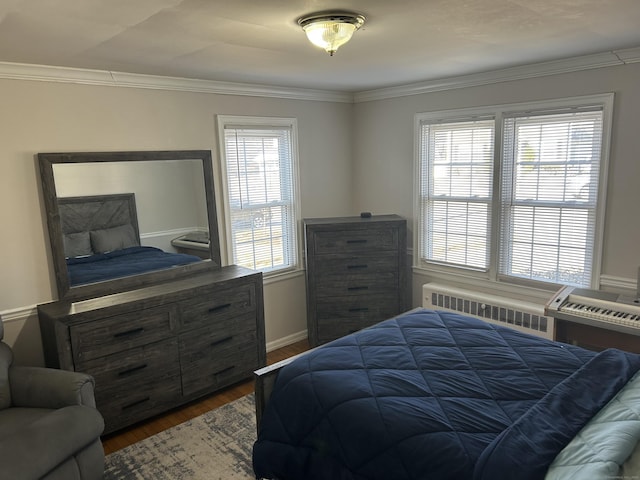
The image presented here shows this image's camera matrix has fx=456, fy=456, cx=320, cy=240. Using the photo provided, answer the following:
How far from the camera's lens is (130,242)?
11.0ft

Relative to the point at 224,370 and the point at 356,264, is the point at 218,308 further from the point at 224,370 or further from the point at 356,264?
the point at 356,264

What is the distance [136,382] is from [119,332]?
37 centimetres

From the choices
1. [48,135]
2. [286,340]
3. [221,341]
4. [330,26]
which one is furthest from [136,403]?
[330,26]

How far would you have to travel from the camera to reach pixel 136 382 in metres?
3.01

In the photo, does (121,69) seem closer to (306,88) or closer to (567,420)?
(306,88)

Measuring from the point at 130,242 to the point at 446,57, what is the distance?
2.54 m

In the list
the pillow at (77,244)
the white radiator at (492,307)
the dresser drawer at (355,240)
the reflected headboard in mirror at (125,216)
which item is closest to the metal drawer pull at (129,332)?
the reflected headboard in mirror at (125,216)

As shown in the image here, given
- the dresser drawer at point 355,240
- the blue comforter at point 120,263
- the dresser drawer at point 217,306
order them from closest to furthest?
the blue comforter at point 120,263 → the dresser drawer at point 217,306 → the dresser drawer at point 355,240

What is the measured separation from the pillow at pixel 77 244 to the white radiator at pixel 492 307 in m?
2.72

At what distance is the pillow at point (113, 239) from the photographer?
3.18 m

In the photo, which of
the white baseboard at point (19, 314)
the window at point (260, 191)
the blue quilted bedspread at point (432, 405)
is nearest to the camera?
the blue quilted bedspread at point (432, 405)

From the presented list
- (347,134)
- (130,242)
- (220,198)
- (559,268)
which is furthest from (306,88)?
(559,268)

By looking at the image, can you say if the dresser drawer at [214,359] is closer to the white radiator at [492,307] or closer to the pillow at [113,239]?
the pillow at [113,239]

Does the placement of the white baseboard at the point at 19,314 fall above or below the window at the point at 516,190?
below
